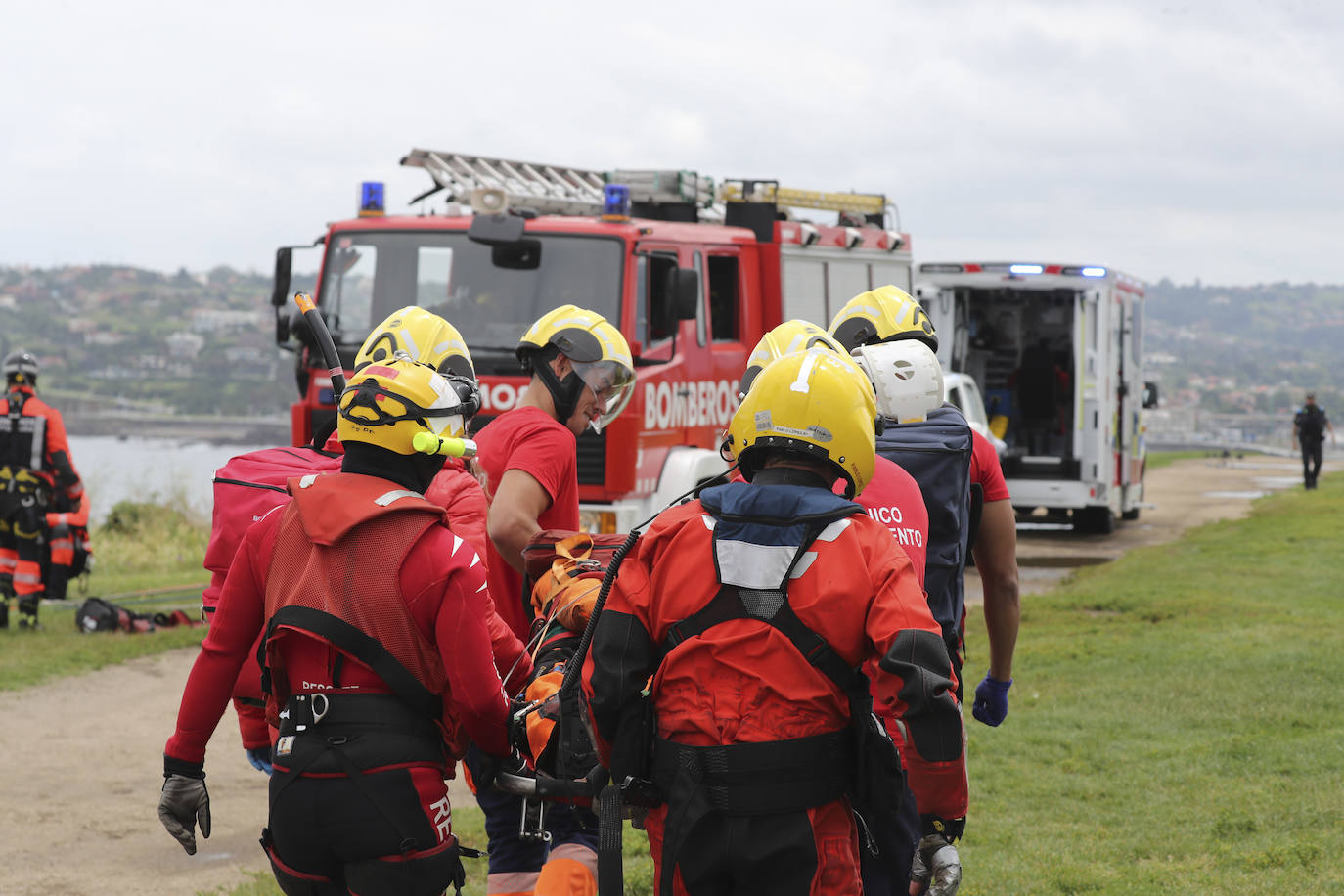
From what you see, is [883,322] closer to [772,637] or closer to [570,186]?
[772,637]

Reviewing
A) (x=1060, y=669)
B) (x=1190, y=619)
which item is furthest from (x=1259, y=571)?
(x=1060, y=669)

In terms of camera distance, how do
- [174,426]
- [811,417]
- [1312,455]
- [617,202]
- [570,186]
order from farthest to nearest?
[174,426] → [1312,455] → [570,186] → [617,202] → [811,417]

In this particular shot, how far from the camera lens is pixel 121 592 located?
13523mm

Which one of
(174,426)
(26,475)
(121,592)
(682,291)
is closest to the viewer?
(682,291)

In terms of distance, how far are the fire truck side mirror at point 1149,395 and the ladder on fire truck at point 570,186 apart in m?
8.40

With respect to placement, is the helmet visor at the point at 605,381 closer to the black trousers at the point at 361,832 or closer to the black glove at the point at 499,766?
the black glove at the point at 499,766

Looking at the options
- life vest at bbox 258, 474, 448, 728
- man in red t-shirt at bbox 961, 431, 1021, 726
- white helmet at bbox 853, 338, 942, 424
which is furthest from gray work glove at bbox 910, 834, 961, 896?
white helmet at bbox 853, 338, 942, 424

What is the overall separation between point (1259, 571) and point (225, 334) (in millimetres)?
31563

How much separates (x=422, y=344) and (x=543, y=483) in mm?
767

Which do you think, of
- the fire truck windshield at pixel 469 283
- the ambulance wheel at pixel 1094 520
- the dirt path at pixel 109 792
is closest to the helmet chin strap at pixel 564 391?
the dirt path at pixel 109 792

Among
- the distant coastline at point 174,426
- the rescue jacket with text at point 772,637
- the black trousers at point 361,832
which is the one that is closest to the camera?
the rescue jacket with text at point 772,637

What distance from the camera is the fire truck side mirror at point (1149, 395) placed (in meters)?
19.2

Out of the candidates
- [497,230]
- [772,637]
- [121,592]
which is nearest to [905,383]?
[772,637]

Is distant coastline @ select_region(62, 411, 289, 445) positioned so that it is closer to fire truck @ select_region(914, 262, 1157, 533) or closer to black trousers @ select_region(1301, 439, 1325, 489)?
fire truck @ select_region(914, 262, 1157, 533)
